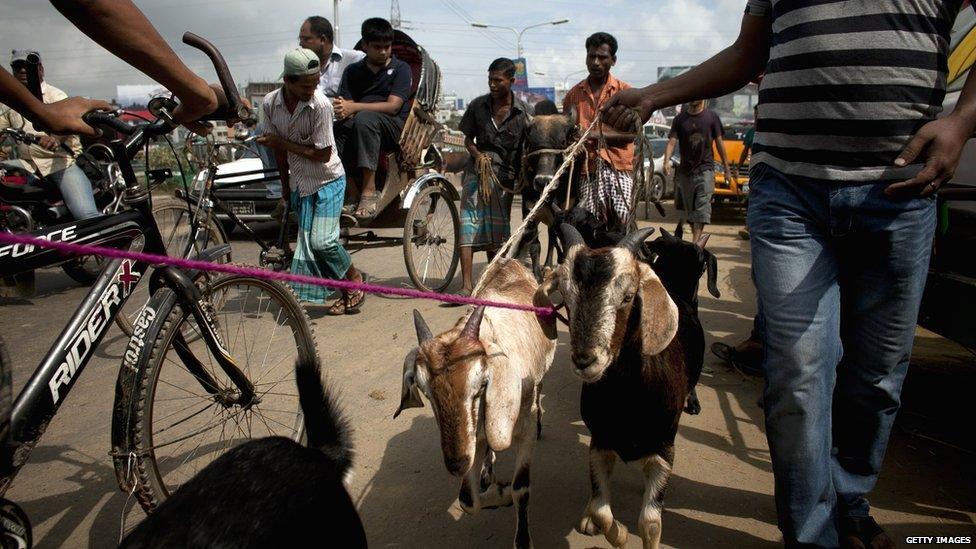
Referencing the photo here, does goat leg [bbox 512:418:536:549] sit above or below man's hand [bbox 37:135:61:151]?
below

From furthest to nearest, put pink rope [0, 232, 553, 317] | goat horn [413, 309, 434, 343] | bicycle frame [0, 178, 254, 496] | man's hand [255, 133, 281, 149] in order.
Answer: man's hand [255, 133, 281, 149] → goat horn [413, 309, 434, 343] → bicycle frame [0, 178, 254, 496] → pink rope [0, 232, 553, 317]

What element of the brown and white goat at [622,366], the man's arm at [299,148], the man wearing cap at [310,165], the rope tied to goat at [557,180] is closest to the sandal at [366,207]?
the man wearing cap at [310,165]

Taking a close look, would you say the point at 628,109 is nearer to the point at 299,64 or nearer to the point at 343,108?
the point at 299,64

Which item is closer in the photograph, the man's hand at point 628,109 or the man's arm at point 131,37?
the man's arm at point 131,37

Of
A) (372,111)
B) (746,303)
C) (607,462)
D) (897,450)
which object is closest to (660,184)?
(746,303)

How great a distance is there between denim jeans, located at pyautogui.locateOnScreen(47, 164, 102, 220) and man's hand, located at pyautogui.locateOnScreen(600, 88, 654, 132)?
5.43m

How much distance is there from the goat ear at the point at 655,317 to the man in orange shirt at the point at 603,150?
210 centimetres

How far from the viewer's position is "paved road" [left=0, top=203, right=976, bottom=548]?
8.89 ft

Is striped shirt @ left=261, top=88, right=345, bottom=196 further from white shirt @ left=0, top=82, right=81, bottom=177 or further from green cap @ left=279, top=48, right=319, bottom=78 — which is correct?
white shirt @ left=0, top=82, right=81, bottom=177

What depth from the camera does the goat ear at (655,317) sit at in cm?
230

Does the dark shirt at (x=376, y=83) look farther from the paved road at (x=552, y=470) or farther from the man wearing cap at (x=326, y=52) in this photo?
the paved road at (x=552, y=470)

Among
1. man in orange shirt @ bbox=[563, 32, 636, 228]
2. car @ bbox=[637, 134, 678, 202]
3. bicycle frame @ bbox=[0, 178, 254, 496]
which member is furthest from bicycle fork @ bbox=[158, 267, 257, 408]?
car @ bbox=[637, 134, 678, 202]

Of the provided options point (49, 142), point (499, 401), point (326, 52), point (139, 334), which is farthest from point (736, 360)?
point (49, 142)

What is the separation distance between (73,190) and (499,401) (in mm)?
5874
